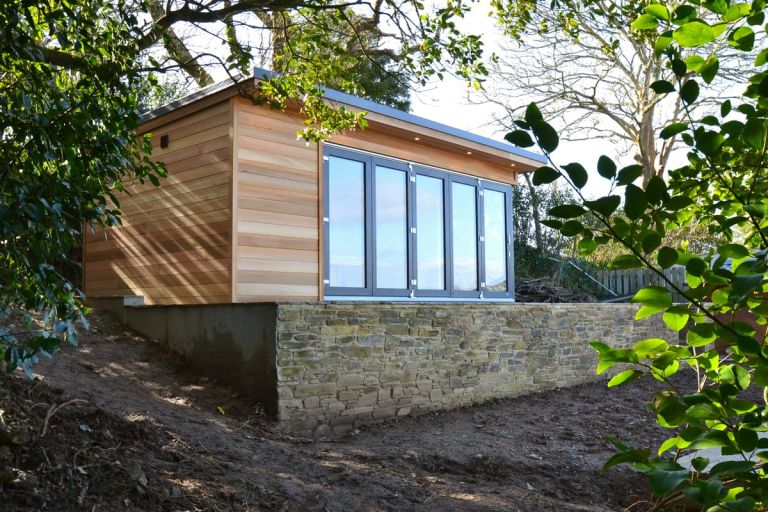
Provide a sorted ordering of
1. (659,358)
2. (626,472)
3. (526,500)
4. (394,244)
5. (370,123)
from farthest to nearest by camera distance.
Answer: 1. (394,244)
2. (370,123)
3. (626,472)
4. (526,500)
5. (659,358)

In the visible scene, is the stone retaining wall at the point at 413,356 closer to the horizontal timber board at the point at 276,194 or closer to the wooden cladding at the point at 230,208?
the wooden cladding at the point at 230,208

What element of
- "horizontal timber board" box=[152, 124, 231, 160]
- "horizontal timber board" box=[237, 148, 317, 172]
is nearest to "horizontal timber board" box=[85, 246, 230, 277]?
"horizontal timber board" box=[237, 148, 317, 172]

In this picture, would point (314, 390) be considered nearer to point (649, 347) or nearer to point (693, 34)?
point (649, 347)

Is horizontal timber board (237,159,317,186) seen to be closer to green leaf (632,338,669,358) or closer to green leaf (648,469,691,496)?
green leaf (632,338,669,358)

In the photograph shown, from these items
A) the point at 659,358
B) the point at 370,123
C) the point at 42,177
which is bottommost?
the point at 659,358

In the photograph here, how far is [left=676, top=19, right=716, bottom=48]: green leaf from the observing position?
1.08m

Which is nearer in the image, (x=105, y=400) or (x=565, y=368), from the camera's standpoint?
(x=105, y=400)

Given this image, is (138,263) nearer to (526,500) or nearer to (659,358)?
(526,500)

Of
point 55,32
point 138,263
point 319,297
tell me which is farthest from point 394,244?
point 55,32

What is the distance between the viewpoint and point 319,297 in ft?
26.4

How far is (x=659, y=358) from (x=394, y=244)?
780cm

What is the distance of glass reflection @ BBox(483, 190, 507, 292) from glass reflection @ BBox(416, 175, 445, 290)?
109 cm

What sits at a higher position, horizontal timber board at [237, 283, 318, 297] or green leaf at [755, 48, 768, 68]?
green leaf at [755, 48, 768, 68]

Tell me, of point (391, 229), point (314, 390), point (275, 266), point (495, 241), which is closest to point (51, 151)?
point (314, 390)
